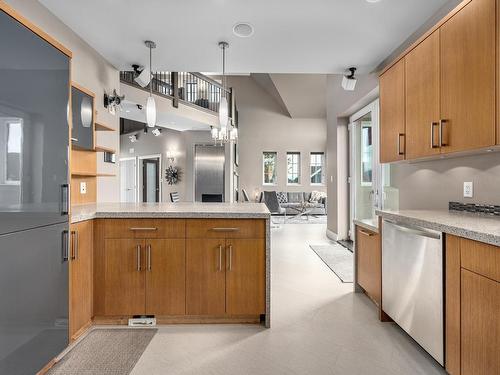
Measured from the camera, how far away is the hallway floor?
1920mm

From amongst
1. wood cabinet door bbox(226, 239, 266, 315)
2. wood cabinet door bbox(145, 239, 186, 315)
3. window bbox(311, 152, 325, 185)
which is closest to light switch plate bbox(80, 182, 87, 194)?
wood cabinet door bbox(145, 239, 186, 315)

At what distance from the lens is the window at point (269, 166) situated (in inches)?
460

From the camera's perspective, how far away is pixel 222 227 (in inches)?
95.7

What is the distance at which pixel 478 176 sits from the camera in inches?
88.4

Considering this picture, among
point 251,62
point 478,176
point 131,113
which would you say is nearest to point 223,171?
point 131,113

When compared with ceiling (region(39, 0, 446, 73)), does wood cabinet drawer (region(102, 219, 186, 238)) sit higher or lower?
lower

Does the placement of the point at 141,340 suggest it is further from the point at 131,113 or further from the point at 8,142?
the point at 131,113

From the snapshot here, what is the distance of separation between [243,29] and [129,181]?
879 centimetres

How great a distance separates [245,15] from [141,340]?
2.78 m

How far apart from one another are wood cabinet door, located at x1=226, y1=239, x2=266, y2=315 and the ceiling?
77.7 inches

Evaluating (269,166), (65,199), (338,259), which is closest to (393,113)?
(338,259)

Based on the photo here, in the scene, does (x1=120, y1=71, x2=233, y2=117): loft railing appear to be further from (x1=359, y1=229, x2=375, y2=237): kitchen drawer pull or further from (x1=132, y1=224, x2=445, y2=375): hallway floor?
(x1=132, y1=224, x2=445, y2=375): hallway floor

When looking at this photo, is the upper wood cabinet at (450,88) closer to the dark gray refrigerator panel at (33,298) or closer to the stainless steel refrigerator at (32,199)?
the stainless steel refrigerator at (32,199)

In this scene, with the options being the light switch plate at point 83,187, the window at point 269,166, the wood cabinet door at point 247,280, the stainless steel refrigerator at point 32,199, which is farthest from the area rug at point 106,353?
the window at point 269,166
